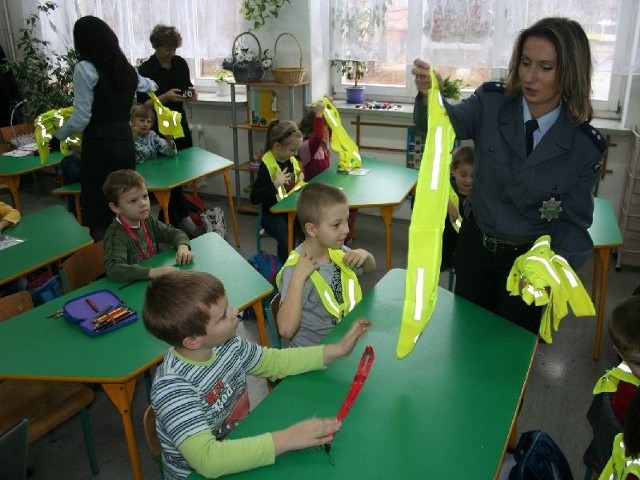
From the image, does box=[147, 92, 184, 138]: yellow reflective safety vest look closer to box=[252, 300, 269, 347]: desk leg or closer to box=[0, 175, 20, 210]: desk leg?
box=[0, 175, 20, 210]: desk leg

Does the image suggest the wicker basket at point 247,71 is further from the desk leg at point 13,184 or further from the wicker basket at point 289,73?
the desk leg at point 13,184

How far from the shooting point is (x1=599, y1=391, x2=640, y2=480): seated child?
1.27 metres

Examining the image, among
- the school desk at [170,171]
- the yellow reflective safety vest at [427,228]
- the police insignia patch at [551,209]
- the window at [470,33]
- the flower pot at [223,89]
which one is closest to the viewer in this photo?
the yellow reflective safety vest at [427,228]

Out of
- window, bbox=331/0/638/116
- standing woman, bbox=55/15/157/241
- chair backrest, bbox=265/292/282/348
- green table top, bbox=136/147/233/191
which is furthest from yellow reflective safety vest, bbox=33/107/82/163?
chair backrest, bbox=265/292/282/348

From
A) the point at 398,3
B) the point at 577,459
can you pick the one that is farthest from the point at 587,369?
the point at 398,3

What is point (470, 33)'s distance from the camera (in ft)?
14.7

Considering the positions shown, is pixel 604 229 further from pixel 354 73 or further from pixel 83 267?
pixel 354 73

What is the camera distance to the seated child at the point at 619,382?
1.63 metres

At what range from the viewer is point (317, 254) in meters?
2.23

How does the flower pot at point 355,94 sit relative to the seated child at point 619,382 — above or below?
above

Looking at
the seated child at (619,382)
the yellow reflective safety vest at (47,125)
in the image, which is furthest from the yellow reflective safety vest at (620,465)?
the yellow reflective safety vest at (47,125)

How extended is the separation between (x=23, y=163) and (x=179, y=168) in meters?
1.35

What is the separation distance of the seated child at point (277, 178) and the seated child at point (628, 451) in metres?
2.79

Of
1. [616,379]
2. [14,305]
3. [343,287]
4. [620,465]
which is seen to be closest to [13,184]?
[14,305]
